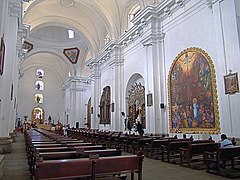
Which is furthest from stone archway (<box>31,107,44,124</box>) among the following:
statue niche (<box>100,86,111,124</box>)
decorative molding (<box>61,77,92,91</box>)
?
statue niche (<box>100,86,111,124</box>)

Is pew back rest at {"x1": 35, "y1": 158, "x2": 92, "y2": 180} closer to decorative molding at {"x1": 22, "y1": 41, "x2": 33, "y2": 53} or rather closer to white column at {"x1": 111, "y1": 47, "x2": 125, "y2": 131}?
white column at {"x1": 111, "y1": 47, "x2": 125, "y2": 131}

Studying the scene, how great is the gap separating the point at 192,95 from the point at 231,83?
2.06 meters

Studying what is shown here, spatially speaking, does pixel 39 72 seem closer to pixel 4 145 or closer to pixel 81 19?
pixel 81 19

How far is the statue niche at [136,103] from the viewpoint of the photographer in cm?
1252

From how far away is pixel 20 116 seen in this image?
98.3ft

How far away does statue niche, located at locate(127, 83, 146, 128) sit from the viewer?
1252 centimetres

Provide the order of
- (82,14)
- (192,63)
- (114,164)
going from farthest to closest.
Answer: (82,14) → (192,63) → (114,164)

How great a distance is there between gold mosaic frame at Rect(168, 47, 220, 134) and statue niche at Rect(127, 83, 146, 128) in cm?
264

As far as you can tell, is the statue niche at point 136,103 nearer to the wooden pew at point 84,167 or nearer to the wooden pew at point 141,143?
the wooden pew at point 141,143

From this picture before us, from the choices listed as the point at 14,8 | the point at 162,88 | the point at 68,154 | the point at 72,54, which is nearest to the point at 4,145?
the point at 68,154

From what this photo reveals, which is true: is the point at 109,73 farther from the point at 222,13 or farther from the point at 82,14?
the point at 222,13

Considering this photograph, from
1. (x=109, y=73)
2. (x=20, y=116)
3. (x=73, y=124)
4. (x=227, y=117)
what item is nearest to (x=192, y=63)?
(x=227, y=117)

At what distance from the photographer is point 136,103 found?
13227 millimetres

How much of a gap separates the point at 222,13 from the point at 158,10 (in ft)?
13.5
